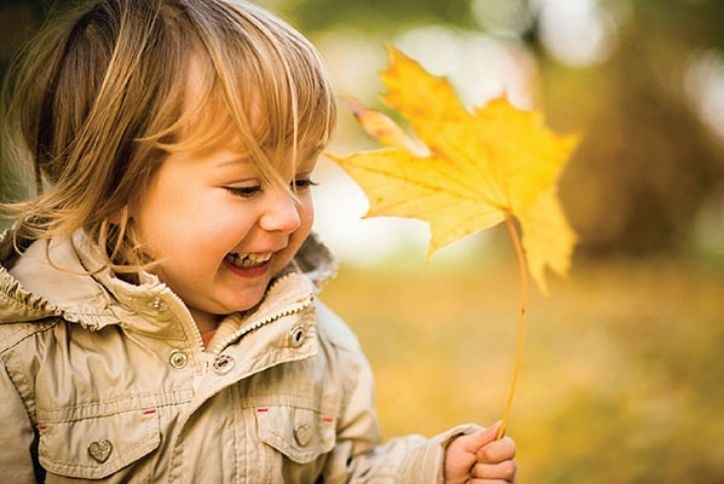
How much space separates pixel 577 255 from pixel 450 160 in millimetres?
5722

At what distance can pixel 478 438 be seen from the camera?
156cm

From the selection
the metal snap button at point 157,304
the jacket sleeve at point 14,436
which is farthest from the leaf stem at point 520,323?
the jacket sleeve at point 14,436

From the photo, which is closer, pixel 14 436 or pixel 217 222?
pixel 14 436

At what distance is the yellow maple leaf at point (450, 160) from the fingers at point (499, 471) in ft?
1.05

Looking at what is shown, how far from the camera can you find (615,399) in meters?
3.26

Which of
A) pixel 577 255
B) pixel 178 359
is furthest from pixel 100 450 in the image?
pixel 577 255

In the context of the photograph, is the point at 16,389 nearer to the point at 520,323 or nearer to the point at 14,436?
the point at 14,436

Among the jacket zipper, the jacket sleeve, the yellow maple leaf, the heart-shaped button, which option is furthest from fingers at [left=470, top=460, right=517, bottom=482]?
the jacket sleeve

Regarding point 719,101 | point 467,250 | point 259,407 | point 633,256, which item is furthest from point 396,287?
point 259,407

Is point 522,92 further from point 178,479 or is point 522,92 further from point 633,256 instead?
point 178,479

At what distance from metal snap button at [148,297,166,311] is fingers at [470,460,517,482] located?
0.63 meters

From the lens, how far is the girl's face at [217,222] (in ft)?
4.91

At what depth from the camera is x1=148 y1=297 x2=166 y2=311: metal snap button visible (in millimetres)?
1485

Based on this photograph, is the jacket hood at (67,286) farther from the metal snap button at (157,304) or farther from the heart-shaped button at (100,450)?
the heart-shaped button at (100,450)
